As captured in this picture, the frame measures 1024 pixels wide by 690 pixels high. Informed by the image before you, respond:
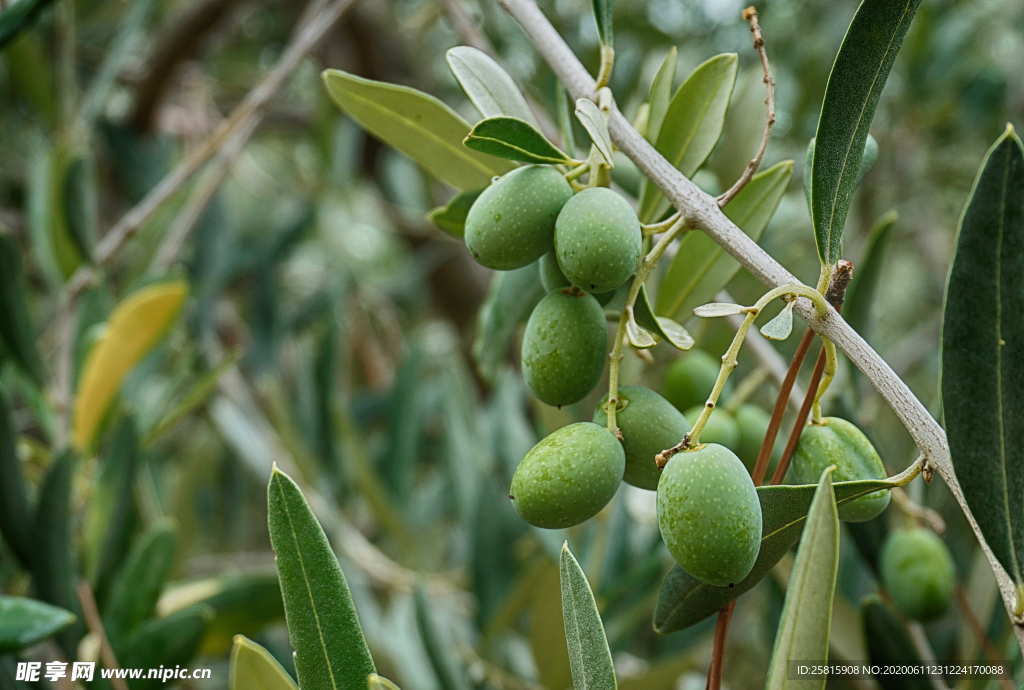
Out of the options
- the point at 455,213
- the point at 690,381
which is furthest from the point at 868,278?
the point at 455,213

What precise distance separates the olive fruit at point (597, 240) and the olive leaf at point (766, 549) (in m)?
0.16

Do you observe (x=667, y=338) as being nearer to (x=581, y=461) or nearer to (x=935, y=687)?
(x=581, y=461)

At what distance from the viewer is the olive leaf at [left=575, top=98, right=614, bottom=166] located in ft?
1.83

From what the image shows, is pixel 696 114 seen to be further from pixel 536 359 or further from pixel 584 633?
pixel 584 633

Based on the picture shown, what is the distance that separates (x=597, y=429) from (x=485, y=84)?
262 mm

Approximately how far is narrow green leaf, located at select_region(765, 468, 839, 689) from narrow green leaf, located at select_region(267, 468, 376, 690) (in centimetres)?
26

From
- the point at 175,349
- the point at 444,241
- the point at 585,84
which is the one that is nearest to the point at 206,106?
the point at 444,241

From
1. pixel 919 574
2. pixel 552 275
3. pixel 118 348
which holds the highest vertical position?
pixel 118 348

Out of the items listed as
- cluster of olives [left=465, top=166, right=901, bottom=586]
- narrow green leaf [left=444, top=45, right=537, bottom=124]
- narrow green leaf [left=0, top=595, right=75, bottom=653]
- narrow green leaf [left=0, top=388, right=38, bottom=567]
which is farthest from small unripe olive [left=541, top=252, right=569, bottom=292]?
narrow green leaf [left=0, top=388, right=38, bottom=567]

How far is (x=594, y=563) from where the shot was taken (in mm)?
1359

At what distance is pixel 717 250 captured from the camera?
0.75m

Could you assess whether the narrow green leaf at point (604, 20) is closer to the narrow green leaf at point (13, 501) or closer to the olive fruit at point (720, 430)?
the olive fruit at point (720, 430)

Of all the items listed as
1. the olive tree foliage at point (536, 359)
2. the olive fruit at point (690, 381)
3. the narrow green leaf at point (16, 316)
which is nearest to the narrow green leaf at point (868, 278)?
the olive tree foliage at point (536, 359)

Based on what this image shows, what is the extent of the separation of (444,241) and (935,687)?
1766mm
